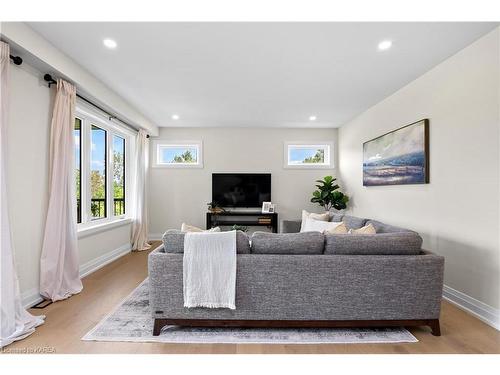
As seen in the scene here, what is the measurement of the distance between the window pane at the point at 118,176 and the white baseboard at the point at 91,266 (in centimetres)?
70

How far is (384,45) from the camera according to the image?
2.74m

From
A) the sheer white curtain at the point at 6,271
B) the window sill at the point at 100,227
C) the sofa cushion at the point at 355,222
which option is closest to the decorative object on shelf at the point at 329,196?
the sofa cushion at the point at 355,222

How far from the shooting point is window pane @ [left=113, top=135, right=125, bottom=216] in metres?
5.16

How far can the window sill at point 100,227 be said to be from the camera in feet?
12.7

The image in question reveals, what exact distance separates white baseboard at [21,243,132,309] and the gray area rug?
0.93 meters

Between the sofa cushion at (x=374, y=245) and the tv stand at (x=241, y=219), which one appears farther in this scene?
the tv stand at (x=241, y=219)

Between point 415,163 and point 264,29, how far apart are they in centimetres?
247

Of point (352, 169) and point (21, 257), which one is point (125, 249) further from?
point (352, 169)

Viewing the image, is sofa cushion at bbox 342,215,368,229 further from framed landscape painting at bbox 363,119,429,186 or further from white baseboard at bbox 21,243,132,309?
white baseboard at bbox 21,243,132,309

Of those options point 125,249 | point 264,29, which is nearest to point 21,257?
point 125,249

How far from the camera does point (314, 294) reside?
2266mm

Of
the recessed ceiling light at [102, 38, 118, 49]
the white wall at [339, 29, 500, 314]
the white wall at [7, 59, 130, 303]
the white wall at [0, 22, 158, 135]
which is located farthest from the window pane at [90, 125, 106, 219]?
the white wall at [339, 29, 500, 314]

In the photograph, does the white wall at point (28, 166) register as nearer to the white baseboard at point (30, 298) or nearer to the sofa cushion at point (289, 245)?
the white baseboard at point (30, 298)

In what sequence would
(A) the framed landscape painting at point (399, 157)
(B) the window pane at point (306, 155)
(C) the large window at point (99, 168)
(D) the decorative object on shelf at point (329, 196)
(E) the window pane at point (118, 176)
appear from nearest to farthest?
(A) the framed landscape painting at point (399, 157)
(C) the large window at point (99, 168)
(E) the window pane at point (118, 176)
(D) the decorative object on shelf at point (329, 196)
(B) the window pane at point (306, 155)
